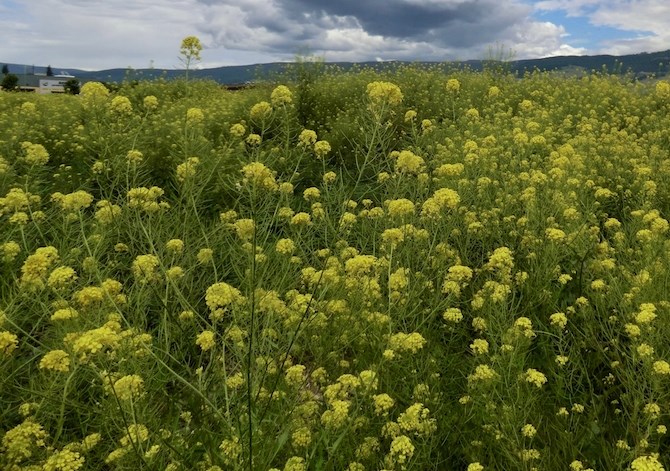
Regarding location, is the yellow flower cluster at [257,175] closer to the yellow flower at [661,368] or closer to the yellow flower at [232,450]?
the yellow flower at [232,450]

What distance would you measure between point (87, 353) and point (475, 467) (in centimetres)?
149

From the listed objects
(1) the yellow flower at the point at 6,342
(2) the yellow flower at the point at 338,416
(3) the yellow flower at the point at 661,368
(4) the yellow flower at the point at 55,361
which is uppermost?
(1) the yellow flower at the point at 6,342

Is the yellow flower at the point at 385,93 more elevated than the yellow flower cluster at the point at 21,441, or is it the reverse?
the yellow flower at the point at 385,93

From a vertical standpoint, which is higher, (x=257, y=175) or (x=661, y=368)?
(x=257, y=175)

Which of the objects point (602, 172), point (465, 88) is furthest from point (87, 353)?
point (465, 88)

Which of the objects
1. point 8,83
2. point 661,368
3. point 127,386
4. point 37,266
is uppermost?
point 8,83

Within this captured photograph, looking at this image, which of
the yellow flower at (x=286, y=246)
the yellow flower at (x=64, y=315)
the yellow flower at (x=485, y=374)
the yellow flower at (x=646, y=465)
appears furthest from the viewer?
the yellow flower at (x=286, y=246)

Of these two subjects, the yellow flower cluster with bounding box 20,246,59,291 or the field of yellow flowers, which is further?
the yellow flower cluster with bounding box 20,246,59,291

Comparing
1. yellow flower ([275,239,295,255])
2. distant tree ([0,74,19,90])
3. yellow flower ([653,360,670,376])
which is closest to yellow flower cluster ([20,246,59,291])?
yellow flower ([275,239,295,255])

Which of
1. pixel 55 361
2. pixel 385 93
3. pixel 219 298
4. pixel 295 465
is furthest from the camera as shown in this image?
pixel 385 93

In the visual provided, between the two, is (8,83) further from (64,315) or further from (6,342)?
(6,342)

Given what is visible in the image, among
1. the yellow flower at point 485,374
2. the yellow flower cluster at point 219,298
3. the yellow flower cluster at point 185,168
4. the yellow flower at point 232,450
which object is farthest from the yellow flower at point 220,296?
the yellow flower at point 485,374

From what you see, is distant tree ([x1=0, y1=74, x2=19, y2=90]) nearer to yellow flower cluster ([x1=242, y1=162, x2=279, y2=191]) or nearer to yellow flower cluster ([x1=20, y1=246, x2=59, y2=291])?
yellow flower cluster ([x1=20, y1=246, x2=59, y2=291])

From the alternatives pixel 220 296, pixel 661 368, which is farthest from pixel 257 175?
pixel 661 368
